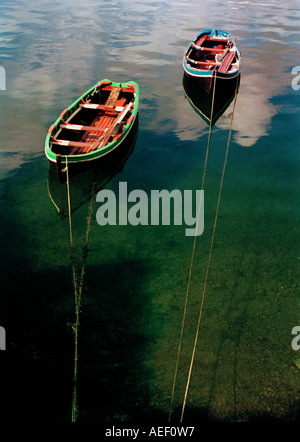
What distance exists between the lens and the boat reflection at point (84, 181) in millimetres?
14352

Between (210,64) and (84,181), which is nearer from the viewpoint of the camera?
(84,181)

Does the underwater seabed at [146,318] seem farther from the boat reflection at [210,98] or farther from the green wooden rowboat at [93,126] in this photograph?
the boat reflection at [210,98]

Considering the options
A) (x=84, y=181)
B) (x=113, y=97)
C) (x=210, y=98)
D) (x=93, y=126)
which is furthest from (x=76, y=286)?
(x=210, y=98)

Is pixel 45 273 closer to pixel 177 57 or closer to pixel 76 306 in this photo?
pixel 76 306

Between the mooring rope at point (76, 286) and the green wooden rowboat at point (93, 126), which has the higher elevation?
the green wooden rowboat at point (93, 126)

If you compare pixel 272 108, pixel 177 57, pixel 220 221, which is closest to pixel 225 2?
pixel 177 57

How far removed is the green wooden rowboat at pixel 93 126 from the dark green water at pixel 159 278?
146cm

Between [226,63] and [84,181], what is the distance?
16.7 m

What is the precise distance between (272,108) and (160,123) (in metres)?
8.58

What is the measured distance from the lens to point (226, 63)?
2466cm

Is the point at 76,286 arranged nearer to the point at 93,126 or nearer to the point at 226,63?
the point at 93,126

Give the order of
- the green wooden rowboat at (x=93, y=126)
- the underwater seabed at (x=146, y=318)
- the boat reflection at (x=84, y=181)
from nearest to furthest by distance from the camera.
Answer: the underwater seabed at (x=146, y=318) < the boat reflection at (x=84, y=181) < the green wooden rowboat at (x=93, y=126)

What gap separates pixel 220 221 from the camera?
13375 millimetres

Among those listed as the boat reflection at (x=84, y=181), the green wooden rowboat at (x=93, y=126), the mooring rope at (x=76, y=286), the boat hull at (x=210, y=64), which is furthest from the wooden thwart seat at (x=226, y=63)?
the mooring rope at (x=76, y=286)
